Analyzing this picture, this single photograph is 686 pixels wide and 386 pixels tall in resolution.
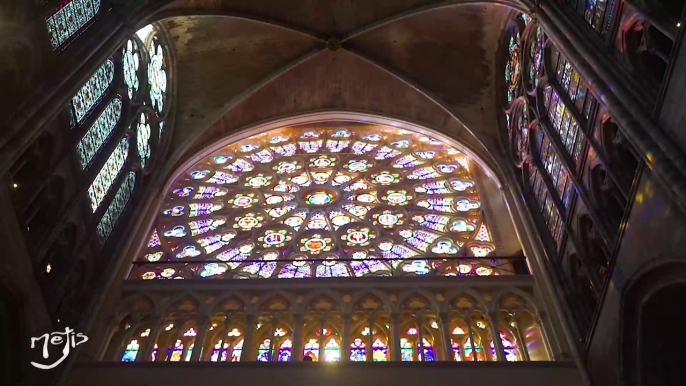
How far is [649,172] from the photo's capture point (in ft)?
20.7

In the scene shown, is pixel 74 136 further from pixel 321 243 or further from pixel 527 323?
pixel 527 323

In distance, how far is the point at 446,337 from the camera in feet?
28.6

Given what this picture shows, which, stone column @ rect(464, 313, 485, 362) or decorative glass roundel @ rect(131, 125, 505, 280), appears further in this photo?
decorative glass roundel @ rect(131, 125, 505, 280)

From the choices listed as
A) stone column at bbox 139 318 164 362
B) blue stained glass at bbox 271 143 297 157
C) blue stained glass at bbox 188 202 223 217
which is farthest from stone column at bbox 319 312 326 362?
blue stained glass at bbox 271 143 297 157

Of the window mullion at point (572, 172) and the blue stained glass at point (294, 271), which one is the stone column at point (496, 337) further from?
the blue stained glass at point (294, 271)

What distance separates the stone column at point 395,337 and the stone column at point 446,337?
61cm

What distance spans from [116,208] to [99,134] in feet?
4.32

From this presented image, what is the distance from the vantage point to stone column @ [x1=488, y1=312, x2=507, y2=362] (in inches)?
332

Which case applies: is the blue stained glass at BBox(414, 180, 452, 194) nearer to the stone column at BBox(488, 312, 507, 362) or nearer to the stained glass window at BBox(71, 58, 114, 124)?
the stone column at BBox(488, 312, 507, 362)

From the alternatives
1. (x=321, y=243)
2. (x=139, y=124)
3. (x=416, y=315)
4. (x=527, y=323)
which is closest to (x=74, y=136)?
(x=139, y=124)

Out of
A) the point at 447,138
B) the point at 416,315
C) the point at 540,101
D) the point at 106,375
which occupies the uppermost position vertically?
the point at 447,138

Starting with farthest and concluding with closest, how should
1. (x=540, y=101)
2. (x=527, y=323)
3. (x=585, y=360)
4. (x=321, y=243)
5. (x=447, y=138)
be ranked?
(x=447, y=138), (x=321, y=243), (x=540, y=101), (x=527, y=323), (x=585, y=360)

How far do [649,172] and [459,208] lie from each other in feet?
20.4

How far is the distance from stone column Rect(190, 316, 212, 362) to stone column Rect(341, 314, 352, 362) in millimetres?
1916
